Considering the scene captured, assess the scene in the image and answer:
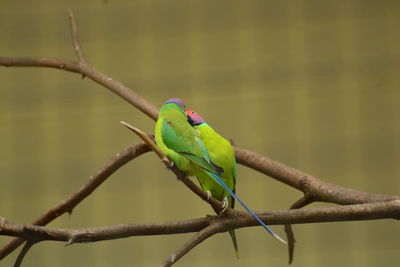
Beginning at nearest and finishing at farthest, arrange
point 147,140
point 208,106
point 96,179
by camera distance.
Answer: point 147,140 → point 96,179 → point 208,106

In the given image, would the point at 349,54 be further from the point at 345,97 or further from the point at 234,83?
the point at 234,83

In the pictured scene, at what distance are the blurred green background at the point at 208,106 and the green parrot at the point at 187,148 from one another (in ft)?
3.86

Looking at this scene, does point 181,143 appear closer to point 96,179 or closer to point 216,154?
point 216,154

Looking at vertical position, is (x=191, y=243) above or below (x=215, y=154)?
below

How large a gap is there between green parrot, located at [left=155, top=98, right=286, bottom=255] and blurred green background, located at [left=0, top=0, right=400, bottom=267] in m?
1.18

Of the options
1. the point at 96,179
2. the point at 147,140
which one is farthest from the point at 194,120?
the point at 96,179

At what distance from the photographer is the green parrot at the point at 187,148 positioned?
31.2 inches

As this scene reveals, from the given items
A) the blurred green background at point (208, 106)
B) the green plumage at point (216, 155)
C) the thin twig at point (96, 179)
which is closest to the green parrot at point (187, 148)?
the green plumage at point (216, 155)

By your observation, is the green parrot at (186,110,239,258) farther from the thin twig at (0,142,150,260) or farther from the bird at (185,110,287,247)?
the thin twig at (0,142,150,260)

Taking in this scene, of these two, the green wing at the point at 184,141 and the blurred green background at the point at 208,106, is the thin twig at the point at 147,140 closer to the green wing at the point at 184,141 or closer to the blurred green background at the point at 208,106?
the green wing at the point at 184,141

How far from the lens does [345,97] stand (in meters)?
2.05

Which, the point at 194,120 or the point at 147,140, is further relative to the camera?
the point at 194,120

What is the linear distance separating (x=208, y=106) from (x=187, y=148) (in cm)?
126

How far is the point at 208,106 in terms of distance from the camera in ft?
6.76
